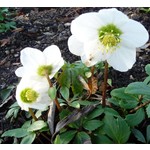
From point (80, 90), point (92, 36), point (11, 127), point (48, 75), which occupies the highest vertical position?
point (92, 36)

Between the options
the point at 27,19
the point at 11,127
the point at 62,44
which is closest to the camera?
the point at 11,127

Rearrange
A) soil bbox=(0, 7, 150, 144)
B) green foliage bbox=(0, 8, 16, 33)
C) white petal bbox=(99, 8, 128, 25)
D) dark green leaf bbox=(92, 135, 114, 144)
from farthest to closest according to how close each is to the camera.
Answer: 1. green foliage bbox=(0, 8, 16, 33)
2. soil bbox=(0, 7, 150, 144)
3. dark green leaf bbox=(92, 135, 114, 144)
4. white petal bbox=(99, 8, 128, 25)

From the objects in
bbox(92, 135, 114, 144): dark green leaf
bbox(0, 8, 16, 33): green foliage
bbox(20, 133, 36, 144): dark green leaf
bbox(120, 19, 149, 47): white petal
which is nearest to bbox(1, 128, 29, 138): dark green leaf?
bbox(20, 133, 36, 144): dark green leaf

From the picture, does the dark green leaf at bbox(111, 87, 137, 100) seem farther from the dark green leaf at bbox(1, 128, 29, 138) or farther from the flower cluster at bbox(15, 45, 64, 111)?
the dark green leaf at bbox(1, 128, 29, 138)

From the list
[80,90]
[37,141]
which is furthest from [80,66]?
[37,141]

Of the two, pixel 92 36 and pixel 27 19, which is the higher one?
pixel 92 36

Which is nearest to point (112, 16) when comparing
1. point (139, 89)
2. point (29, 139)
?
point (139, 89)

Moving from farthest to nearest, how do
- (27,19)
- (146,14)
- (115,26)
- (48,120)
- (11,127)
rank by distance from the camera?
1. (27,19)
2. (146,14)
3. (11,127)
4. (48,120)
5. (115,26)

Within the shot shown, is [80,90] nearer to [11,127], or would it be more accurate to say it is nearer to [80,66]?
[80,66]
